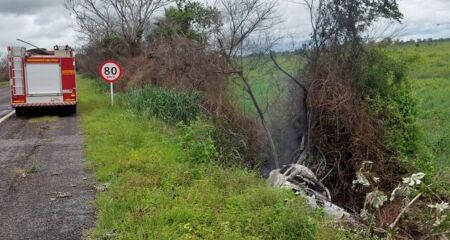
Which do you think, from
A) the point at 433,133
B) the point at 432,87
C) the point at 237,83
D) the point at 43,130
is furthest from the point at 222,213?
the point at 432,87

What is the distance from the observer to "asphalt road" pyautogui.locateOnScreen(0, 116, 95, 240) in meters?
5.74

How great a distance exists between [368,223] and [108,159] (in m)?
4.69

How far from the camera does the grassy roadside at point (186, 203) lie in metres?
5.39

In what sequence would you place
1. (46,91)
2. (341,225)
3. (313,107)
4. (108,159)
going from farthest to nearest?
(46,91) → (313,107) → (108,159) → (341,225)

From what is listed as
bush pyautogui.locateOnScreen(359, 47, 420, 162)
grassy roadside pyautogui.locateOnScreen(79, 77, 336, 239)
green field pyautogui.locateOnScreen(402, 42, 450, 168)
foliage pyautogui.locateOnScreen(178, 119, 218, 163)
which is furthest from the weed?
green field pyautogui.locateOnScreen(402, 42, 450, 168)

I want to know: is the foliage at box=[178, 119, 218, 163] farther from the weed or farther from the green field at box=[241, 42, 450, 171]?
the weed

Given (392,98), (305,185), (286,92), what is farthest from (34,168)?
(392,98)

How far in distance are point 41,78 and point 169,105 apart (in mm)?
6226

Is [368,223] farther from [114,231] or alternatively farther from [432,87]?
[432,87]

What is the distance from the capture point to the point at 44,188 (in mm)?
7520

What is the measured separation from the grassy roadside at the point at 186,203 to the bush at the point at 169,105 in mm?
4583

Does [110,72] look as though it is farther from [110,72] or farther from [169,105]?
[169,105]

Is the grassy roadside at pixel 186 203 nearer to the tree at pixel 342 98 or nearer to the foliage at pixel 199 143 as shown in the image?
the foliage at pixel 199 143

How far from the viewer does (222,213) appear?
19.7ft
